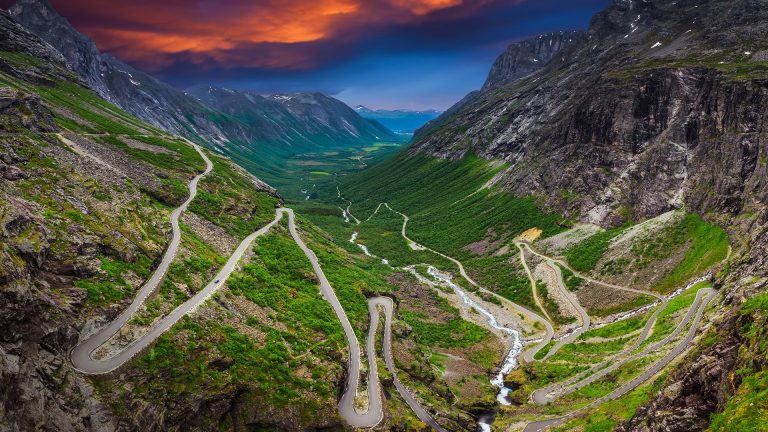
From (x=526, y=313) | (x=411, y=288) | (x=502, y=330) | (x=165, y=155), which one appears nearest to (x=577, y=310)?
(x=526, y=313)

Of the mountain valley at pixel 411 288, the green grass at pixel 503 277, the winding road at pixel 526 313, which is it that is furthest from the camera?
the green grass at pixel 503 277

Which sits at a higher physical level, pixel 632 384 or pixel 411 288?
pixel 632 384

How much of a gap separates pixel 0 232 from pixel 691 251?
11743 centimetres

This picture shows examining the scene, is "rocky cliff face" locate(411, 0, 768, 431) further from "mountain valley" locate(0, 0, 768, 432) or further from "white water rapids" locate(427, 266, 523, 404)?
"white water rapids" locate(427, 266, 523, 404)

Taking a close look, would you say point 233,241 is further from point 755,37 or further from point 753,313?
point 755,37

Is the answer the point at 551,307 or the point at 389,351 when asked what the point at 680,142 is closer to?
the point at 551,307

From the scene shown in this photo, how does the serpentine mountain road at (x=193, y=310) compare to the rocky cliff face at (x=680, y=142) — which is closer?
the serpentine mountain road at (x=193, y=310)

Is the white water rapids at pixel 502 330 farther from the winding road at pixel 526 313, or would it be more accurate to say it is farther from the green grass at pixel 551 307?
the green grass at pixel 551 307

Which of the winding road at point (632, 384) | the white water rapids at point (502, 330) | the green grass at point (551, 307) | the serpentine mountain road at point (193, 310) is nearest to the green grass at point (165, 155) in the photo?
the serpentine mountain road at point (193, 310)

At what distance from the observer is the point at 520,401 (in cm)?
6725

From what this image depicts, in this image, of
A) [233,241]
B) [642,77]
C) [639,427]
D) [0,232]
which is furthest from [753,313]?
[642,77]

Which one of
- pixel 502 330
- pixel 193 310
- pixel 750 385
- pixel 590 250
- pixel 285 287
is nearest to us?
pixel 750 385

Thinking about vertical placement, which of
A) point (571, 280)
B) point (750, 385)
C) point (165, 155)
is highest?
point (165, 155)

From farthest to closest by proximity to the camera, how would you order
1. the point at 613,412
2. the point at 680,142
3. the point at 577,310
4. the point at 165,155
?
the point at 165,155 → the point at 680,142 → the point at 577,310 → the point at 613,412
